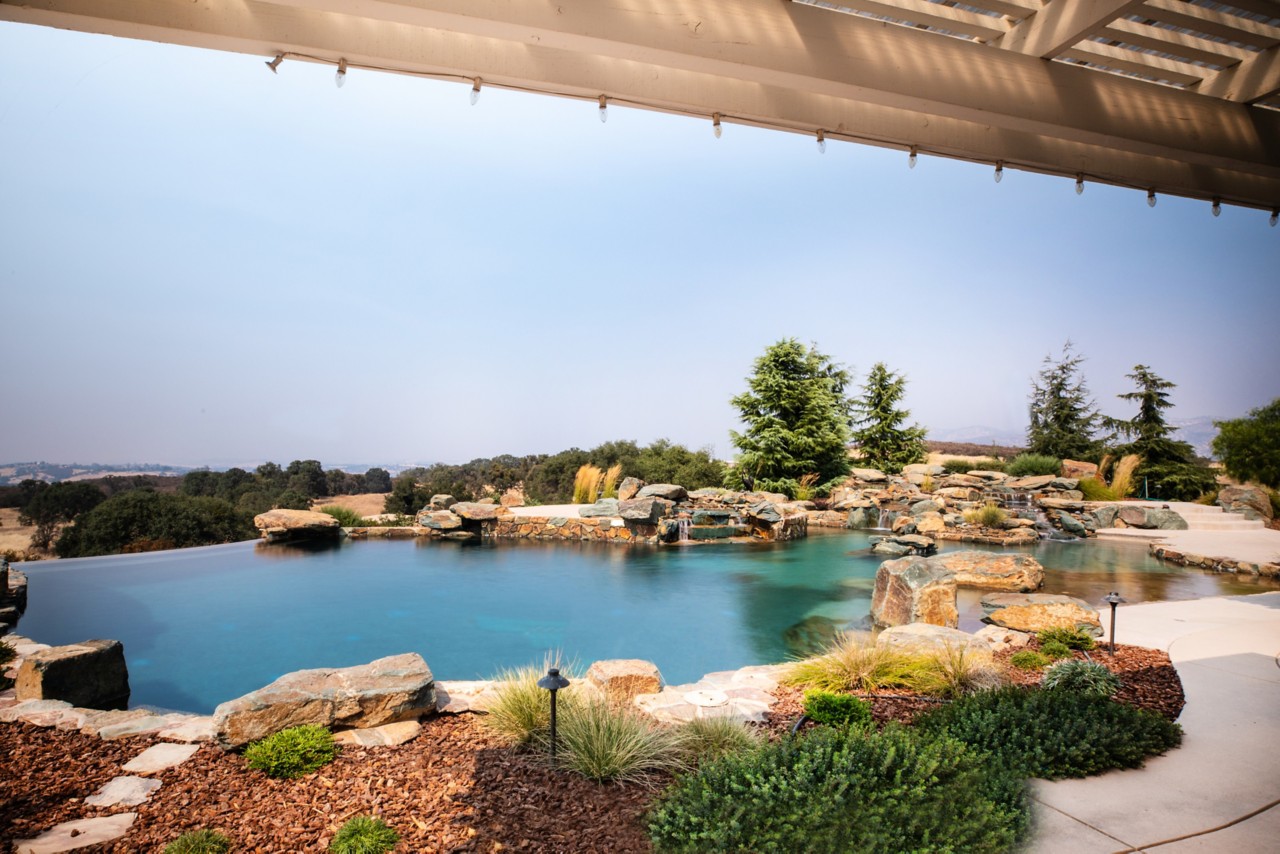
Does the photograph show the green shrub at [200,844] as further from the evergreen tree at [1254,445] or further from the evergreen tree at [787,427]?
the evergreen tree at [1254,445]

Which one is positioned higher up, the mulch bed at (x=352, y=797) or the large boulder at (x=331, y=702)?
the large boulder at (x=331, y=702)

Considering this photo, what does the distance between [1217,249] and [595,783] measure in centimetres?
2266

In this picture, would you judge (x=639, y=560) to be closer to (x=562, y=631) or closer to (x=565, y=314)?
(x=562, y=631)

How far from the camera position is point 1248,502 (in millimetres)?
12695

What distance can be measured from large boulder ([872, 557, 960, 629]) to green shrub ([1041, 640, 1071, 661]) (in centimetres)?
129

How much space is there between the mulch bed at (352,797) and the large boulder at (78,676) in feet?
2.47

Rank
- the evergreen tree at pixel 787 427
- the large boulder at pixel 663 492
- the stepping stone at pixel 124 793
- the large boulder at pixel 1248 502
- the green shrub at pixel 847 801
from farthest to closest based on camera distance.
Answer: the evergreen tree at pixel 787 427 → the large boulder at pixel 663 492 → the large boulder at pixel 1248 502 → the stepping stone at pixel 124 793 → the green shrub at pixel 847 801

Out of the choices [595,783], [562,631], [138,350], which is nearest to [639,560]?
[562,631]

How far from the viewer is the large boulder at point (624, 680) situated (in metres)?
3.58

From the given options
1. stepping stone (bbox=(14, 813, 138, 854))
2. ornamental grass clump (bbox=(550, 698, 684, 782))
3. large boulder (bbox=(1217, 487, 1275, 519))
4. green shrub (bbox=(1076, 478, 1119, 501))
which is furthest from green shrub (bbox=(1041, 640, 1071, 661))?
green shrub (bbox=(1076, 478, 1119, 501))

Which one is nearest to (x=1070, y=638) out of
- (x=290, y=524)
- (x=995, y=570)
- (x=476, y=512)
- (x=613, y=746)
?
(x=995, y=570)

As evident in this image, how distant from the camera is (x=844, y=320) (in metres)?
21.0

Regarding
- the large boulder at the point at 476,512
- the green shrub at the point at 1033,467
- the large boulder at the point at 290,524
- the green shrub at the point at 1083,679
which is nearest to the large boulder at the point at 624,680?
the green shrub at the point at 1083,679

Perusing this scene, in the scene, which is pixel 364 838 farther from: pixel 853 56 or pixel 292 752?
pixel 853 56
